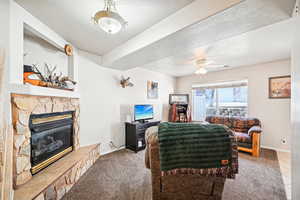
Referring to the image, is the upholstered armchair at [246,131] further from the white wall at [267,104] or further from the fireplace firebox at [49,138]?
the fireplace firebox at [49,138]

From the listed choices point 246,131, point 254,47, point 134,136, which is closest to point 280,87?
point 246,131

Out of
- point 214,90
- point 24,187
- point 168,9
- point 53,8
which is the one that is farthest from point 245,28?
point 214,90

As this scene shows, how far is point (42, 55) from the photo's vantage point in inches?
83.3

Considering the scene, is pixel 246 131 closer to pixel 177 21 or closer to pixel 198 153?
pixel 198 153

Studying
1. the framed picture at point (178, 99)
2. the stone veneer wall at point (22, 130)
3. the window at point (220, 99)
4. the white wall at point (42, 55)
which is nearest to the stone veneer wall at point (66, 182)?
the stone veneer wall at point (22, 130)

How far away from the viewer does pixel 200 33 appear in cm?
161

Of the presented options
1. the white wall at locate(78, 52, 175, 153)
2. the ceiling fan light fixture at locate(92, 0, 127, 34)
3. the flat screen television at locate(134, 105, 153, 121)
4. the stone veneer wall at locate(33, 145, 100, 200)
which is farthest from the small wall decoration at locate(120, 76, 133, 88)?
the ceiling fan light fixture at locate(92, 0, 127, 34)

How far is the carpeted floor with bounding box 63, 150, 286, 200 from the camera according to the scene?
1677 millimetres

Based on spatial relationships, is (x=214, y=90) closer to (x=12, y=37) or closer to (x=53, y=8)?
(x=53, y=8)

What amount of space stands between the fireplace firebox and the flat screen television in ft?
5.21

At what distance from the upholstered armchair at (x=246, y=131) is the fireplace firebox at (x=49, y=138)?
12.1ft

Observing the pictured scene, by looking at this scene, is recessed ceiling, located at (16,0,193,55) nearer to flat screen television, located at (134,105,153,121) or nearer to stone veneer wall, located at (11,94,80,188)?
stone veneer wall, located at (11,94,80,188)

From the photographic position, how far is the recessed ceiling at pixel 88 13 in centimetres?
141

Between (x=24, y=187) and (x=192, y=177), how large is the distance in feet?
6.03
